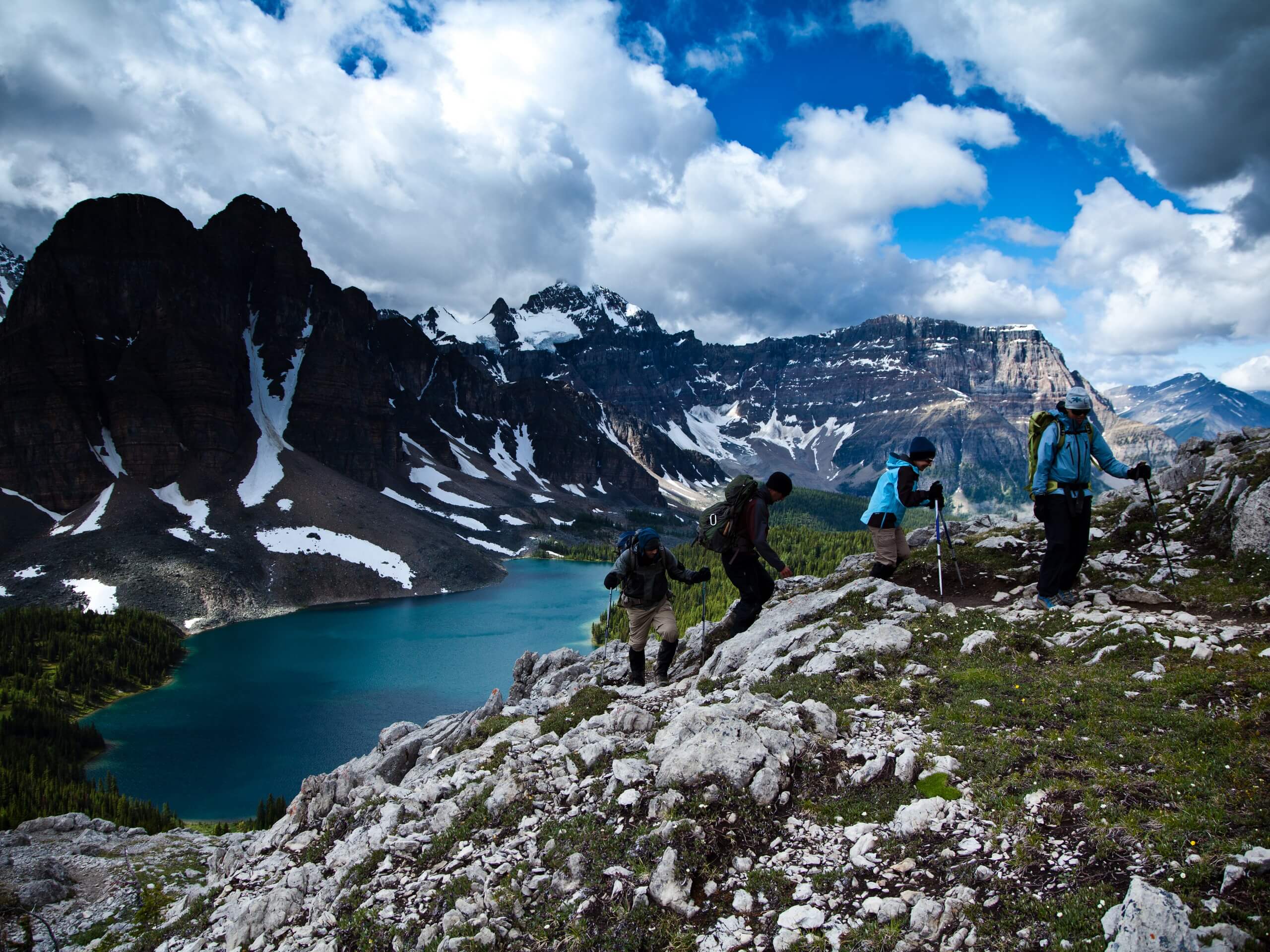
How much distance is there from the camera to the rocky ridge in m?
5.13

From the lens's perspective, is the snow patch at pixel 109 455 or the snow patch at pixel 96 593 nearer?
the snow patch at pixel 96 593

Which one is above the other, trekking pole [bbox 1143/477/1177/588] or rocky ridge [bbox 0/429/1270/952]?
trekking pole [bbox 1143/477/1177/588]

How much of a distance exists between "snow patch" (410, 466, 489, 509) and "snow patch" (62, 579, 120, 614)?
272 ft

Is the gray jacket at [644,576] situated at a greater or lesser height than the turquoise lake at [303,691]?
greater

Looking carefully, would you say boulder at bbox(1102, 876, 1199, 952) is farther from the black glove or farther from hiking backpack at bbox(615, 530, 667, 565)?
the black glove

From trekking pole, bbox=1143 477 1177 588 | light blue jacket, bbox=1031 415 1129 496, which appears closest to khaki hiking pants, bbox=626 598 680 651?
light blue jacket, bbox=1031 415 1129 496

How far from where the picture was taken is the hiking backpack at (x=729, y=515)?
13.3 meters

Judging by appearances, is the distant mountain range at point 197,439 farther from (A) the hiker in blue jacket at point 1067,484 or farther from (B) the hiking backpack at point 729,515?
(A) the hiker in blue jacket at point 1067,484

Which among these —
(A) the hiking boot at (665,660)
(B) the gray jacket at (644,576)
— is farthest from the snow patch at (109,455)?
(B) the gray jacket at (644,576)

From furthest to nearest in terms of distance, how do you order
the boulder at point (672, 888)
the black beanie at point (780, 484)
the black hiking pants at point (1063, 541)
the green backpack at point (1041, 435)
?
the black beanie at point (780, 484)
the green backpack at point (1041, 435)
the black hiking pants at point (1063, 541)
the boulder at point (672, 888)

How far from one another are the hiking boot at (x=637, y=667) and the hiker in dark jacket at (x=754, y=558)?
2552mm

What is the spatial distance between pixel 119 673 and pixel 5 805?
34250 millimetres

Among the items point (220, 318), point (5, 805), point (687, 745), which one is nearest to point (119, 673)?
point (5, 805)

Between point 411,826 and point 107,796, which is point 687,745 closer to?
point 411,826
